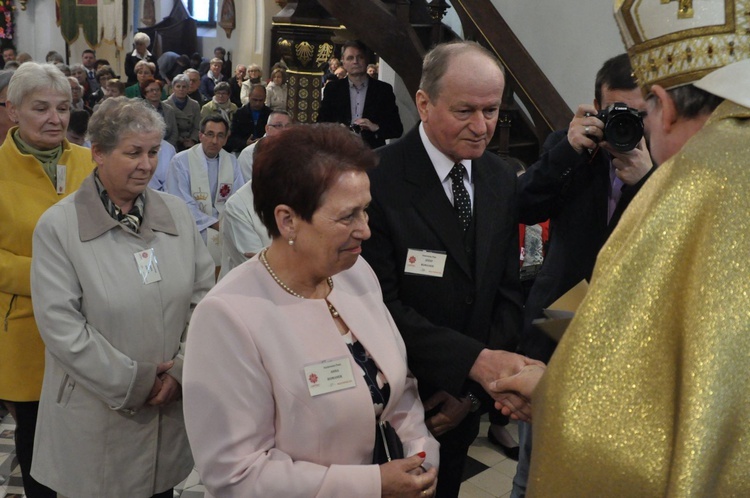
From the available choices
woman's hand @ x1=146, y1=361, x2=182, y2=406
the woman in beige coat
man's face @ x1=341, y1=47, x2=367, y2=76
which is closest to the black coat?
man's face @ x1=341, y1=47, x2=367, y2=76

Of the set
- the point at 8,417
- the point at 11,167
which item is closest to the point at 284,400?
the point at 11,167

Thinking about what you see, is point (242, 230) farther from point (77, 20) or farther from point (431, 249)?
point (77, 20)

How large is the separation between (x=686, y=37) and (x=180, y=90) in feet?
30.4

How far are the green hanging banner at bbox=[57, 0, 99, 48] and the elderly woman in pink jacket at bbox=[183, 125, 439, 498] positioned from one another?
21.7m

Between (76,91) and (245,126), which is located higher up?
(76,91)

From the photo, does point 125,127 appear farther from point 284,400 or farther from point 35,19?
point 35,19

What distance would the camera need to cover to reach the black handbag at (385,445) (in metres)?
1.87

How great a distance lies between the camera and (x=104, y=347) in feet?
8.00

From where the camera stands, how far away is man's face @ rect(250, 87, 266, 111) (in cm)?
963

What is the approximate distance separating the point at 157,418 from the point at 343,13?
3.96 metres

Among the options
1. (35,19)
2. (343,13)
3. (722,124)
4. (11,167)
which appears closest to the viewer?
(722,124)

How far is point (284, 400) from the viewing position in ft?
5.72

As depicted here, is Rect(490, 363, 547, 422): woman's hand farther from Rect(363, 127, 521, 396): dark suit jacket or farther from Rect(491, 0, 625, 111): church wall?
Rect(491, 0, 625, 111): church wall

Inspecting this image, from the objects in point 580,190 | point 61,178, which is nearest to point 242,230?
point 61,178
